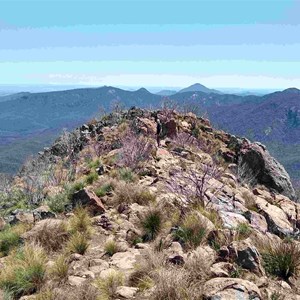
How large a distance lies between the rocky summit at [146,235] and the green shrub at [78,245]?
2cm

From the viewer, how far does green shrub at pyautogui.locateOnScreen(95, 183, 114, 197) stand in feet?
45.0

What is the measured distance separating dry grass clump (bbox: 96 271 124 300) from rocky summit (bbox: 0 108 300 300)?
21 mm

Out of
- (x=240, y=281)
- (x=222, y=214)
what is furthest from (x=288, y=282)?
(x=222, y=214)

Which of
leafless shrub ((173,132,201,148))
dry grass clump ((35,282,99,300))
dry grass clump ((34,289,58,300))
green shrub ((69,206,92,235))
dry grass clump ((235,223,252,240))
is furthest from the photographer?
leafless shrub ((173,132,201,148))

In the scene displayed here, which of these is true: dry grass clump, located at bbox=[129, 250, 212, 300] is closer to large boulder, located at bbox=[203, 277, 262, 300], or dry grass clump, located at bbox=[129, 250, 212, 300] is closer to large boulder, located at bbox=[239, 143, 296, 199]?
large boulder, located at bbox=[203, 277, 262, 300]

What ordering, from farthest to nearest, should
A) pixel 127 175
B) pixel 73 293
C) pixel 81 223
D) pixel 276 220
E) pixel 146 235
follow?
pixel 127 175
pixel 276 220
pixel 81 223
pixel 146 235
pixel 73 293

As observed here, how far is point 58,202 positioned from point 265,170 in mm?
12428

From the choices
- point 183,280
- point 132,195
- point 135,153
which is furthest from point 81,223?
point 135,153

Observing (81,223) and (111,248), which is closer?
(111,248)

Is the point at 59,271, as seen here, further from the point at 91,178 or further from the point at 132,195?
the point at 91,178

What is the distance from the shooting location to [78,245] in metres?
9.52

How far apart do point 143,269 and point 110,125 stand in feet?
69.8

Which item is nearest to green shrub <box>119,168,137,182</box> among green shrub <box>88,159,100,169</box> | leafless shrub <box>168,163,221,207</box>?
leafless shrub <box>168,163,221,207</box>

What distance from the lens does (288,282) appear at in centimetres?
740
